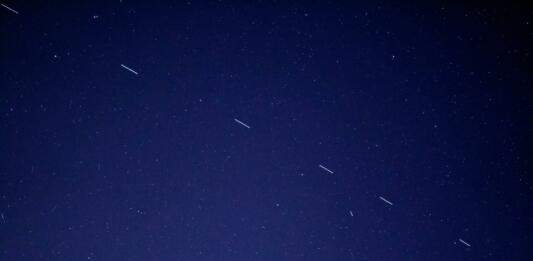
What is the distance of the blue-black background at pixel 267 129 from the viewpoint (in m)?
0.74

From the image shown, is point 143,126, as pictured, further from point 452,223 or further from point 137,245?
point 452,223

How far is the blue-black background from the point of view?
2.42 feet

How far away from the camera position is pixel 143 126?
788mm

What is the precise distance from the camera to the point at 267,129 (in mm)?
775

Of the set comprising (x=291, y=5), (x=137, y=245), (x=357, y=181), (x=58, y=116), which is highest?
(x=291, y=5)

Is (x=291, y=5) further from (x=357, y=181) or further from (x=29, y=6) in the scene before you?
(x=29, y=6)

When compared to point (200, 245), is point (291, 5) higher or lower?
higher

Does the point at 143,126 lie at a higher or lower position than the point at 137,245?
higher

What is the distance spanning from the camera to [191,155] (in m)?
0.79

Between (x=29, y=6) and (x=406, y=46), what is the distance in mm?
670

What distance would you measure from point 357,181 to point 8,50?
67 cm

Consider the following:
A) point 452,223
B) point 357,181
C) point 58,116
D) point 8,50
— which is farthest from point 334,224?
point 8,50

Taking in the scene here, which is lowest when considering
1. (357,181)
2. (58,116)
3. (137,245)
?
(137,245)

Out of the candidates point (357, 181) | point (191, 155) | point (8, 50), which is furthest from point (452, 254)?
point (8, 50)
